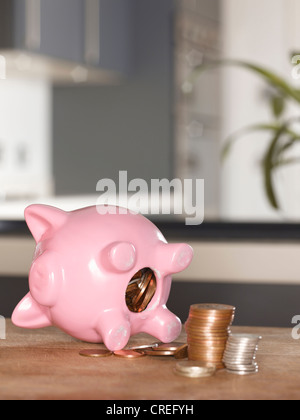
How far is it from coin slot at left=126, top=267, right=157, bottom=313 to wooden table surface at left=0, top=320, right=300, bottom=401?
0.24 feet

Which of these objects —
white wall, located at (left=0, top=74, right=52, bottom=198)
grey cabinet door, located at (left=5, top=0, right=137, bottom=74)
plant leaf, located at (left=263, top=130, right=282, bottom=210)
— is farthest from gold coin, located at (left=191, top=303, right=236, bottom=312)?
white wall, located at (left=0, top=74, right=52, bottom=198)

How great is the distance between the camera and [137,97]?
4.77 meters

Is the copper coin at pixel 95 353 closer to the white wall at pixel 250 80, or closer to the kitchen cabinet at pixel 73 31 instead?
the kitchen cabinet at pixel 73 31

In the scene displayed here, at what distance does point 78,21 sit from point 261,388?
3.51m

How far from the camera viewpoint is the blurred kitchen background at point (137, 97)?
4000mm

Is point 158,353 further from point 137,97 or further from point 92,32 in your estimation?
point 137,97

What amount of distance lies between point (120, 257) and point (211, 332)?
0.44 feet

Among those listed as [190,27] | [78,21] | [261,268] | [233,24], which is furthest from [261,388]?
[233,24]

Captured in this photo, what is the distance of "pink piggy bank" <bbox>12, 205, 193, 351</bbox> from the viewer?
92 centimetres

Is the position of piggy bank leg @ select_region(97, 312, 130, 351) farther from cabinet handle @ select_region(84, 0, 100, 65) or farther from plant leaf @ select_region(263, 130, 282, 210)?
cabinet handle @ select_region(84, 0, 100, 65)

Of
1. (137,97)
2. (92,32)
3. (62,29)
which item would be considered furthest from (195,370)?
(137,97)

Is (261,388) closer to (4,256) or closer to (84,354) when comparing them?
(84,354)

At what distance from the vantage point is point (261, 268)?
1.92 metres

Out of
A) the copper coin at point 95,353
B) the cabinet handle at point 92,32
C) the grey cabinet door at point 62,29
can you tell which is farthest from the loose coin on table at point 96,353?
the cabinet handle at point 92,32
